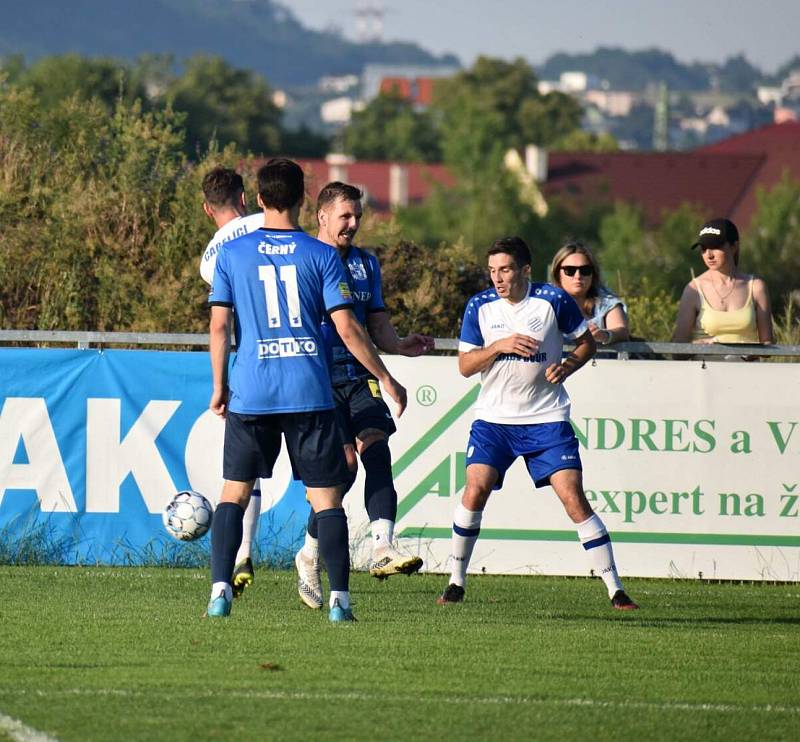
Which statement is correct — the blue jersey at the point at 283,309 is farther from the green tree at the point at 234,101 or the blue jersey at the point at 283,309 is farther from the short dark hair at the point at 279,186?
the green tree at the point at 234,101

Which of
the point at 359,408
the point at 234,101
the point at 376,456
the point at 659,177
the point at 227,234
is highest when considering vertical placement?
the point at 234,101

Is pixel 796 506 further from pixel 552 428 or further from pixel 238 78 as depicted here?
pixel 238 78

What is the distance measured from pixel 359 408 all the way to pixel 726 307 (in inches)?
141

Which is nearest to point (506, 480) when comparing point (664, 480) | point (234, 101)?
point (664, 480)

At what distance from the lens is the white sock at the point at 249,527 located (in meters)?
9.82

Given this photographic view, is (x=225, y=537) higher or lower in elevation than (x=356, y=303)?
lower

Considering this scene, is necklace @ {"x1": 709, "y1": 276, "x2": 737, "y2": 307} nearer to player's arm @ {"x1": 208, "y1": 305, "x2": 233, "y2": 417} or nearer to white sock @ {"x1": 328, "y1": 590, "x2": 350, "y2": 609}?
white sock @ {"x1": 328, "y1": 590, "x2": 350, "y2": 609}

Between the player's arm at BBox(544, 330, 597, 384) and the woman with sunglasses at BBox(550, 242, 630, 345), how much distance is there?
0.80 meters

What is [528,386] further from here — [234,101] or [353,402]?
[234,101]

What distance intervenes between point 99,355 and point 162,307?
132 inches

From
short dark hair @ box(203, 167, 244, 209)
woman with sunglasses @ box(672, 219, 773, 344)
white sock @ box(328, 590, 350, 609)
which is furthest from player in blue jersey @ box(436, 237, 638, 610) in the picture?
woman with sunglasses @ box(672, 219, 773, 344)

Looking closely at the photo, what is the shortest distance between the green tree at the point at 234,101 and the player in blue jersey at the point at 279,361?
94579 millimetres

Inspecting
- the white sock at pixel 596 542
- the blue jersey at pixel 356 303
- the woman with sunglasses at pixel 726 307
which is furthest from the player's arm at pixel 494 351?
the woman with sunglasses at pixel 726 307

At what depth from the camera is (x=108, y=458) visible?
11.4 metres
